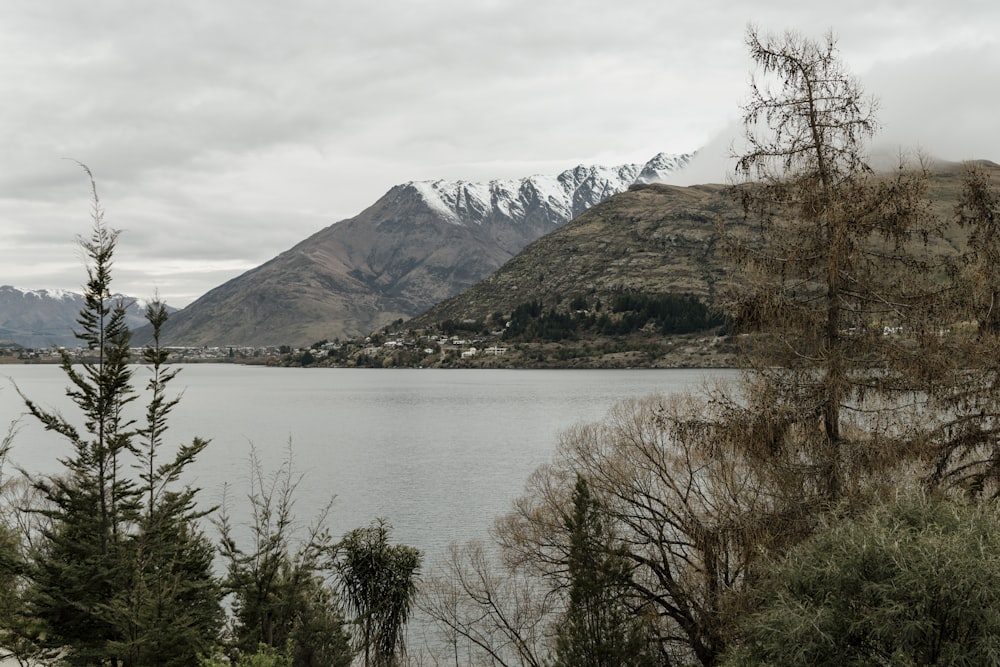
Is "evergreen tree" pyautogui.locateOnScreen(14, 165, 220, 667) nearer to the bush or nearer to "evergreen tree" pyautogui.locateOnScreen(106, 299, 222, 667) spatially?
"evergreen tree" pyautogui.locateOnScreen(106, 299, 222, 667)

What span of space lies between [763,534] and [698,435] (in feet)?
8.67

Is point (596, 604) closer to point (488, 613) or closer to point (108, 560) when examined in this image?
point (488, 613)

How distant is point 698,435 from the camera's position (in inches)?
696

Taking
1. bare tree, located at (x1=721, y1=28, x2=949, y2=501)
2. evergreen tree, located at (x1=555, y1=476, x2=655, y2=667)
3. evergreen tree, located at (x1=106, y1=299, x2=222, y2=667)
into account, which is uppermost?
bare tree, located at (x1=721, y1=28, x2=949, y2=501)

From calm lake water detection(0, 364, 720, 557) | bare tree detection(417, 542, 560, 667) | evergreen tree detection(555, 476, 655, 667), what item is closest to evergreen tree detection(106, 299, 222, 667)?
calm lake water detection(0, 364, 720, 557)

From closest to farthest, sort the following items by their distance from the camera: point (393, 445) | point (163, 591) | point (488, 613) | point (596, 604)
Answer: point (163, 591) → point (596, 604) → point (488, 613) → point (393, 445)

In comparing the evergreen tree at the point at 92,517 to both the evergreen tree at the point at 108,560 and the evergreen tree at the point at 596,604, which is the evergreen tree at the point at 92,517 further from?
the evergreen tree at the point at 596,604

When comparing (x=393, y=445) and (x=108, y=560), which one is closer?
(x=108, y=560)

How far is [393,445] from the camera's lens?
302 ft

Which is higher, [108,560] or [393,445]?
[108,560]

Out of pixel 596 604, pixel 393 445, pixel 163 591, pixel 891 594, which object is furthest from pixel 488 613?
pixel 393 445

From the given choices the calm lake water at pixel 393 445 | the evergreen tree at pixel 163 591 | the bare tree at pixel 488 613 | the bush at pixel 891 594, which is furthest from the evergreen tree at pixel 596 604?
the calm lake water at pixel 393 445

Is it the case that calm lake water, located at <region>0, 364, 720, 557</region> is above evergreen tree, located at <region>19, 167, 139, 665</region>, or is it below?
below

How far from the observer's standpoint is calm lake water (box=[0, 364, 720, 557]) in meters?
56.8
